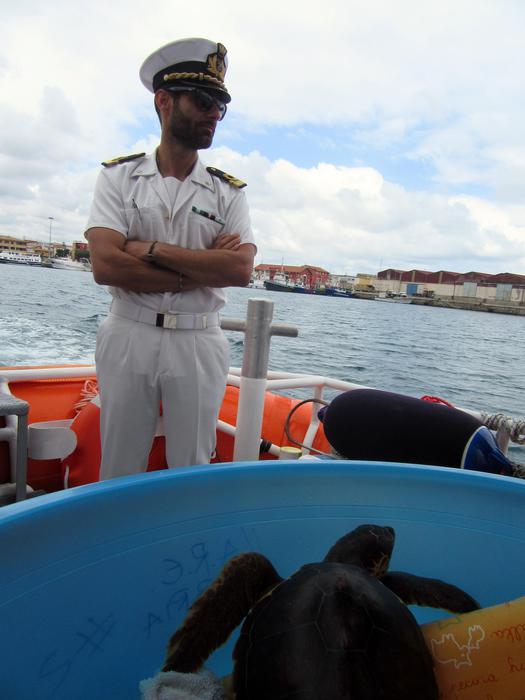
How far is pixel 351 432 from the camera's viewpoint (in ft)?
4.57

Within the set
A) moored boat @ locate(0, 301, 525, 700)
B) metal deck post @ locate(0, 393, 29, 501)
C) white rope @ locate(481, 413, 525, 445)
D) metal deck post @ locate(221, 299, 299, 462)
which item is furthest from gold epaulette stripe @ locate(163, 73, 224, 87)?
white rope @ locate(481, 413, 525, 445)

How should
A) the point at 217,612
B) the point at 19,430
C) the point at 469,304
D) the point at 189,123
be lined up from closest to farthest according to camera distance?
the point at 217,612 < the point at 19,430 < the point at 189,123 < the point at 469,304

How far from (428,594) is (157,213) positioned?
1.23 metres

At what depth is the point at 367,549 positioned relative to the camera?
0.90 m

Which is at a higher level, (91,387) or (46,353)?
(91,387)

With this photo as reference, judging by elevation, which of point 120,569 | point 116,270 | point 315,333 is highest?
point 116,270

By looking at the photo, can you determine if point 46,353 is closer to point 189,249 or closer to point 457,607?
point 189,249

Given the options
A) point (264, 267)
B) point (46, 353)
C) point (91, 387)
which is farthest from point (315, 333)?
point (264, 267)

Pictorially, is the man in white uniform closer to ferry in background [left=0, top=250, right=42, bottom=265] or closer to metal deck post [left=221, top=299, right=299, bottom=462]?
metal deck post [left=221, top=299, right=299, bottom=462]

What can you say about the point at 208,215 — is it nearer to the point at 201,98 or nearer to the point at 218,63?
the point at 201,98

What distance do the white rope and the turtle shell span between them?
875mm

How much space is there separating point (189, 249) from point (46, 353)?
15.4 feet

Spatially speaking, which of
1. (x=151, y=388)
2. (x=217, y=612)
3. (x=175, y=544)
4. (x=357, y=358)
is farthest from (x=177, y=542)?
(x=357, y=358)

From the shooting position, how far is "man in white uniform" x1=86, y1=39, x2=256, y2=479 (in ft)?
4.82
